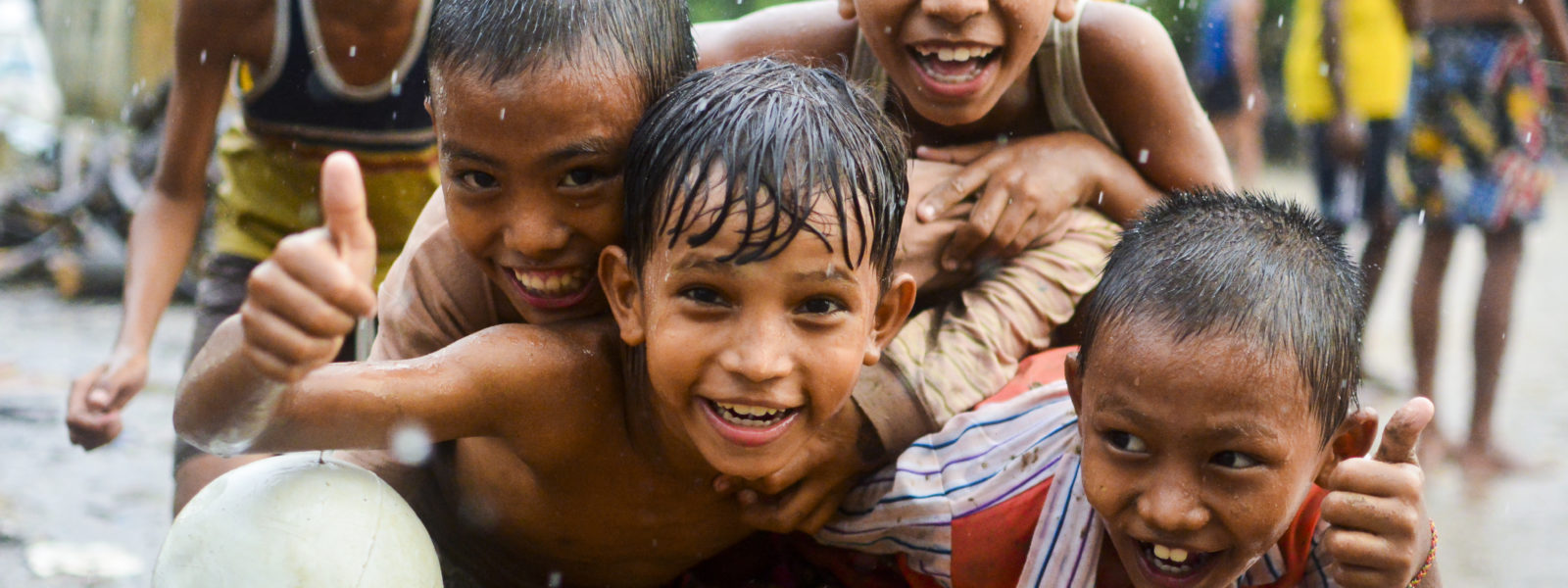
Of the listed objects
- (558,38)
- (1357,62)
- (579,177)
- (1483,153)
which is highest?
(558,38)

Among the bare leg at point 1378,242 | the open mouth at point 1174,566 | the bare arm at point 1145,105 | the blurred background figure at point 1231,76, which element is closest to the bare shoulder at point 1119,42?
the bare arm at point 1145,105

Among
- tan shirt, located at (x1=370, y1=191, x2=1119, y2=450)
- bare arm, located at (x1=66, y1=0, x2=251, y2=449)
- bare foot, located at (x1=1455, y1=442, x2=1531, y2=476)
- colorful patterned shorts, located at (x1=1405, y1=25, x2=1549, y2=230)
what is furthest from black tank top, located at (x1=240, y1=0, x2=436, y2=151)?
bare foot, located at (x1=1455, y1=442, x2=1531, y2=476)

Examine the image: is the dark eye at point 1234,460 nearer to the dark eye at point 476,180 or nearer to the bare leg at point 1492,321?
the dark eye at point 476,180

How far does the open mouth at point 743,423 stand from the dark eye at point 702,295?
0.17m

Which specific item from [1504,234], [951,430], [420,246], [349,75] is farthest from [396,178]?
[1504,234]

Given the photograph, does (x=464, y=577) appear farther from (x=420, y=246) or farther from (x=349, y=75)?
(x=349, y=75)

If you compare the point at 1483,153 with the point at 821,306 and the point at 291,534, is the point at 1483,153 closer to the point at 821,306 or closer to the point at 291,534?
the point at 821,306

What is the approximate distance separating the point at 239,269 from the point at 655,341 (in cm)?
191

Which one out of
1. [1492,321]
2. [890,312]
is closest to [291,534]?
[890,312]

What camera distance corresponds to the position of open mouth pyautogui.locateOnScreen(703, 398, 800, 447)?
2223mm

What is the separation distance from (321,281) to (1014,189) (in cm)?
158

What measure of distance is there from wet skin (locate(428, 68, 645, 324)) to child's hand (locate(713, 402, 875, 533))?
1.62 ft

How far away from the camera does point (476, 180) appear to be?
7.98 ft

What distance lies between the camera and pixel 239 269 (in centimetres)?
366
